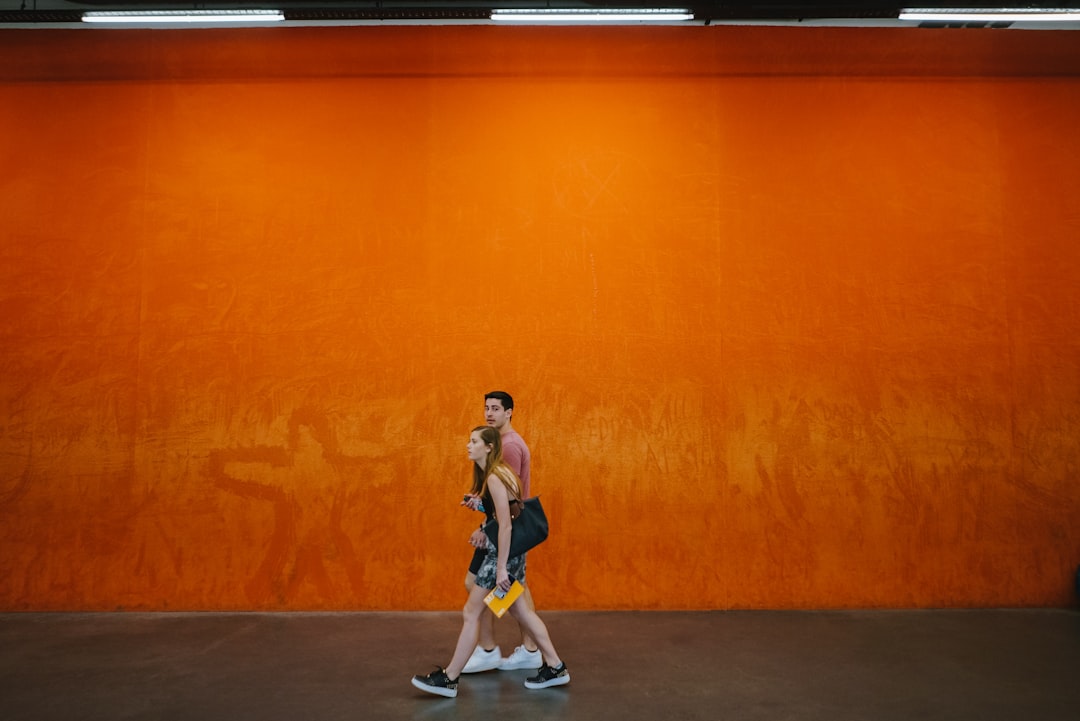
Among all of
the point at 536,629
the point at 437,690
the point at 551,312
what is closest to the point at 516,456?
the point at 536,629

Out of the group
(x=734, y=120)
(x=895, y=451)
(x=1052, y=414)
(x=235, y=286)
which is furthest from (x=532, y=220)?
(x=1052, y=414)

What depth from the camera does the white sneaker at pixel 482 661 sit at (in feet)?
13.1

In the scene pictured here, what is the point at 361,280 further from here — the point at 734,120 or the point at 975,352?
the point at 975,352

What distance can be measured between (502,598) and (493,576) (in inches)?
7.5

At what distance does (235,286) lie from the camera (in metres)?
5.50

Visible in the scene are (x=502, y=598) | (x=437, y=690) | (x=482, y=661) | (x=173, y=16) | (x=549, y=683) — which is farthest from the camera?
(x=173, y=16)

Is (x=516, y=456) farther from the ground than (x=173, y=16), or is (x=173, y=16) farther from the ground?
(x=173, y=16)

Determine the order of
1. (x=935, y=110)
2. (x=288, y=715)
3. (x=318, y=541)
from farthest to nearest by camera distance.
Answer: (x=935, y=110), (x=318, y=541), (x=288, y=715)

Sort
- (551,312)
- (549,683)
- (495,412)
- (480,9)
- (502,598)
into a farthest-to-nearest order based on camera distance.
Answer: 1. (551,312)
2. (480,9)
3. (495,412)
4. (549,683)
5. (502,598)

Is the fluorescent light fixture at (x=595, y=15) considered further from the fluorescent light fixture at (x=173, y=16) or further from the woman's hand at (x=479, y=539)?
the woman's hand at (x=479, y=539)

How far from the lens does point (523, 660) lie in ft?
13.5

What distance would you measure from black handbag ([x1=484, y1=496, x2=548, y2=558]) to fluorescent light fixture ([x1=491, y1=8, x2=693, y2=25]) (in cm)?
348

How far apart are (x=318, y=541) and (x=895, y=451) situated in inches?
183

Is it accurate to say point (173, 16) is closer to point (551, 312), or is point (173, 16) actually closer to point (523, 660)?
point (551, 312)
